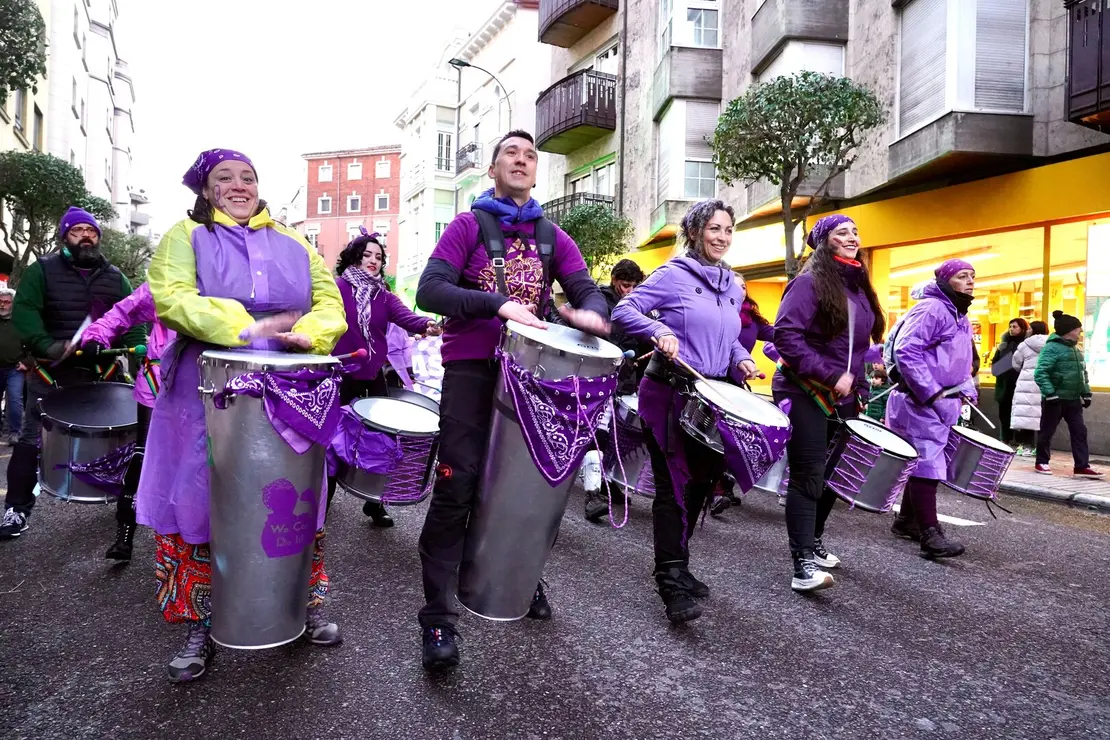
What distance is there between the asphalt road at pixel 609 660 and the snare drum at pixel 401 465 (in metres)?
0.42

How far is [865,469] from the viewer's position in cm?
479

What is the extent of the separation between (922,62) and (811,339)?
10954 mm

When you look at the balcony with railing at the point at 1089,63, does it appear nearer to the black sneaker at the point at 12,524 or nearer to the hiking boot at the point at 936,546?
the hiking boot at the point at 936,546

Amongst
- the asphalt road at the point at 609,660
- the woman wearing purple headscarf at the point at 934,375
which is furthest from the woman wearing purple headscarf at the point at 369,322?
the woman wearing purple headscarf at the point at 934,375

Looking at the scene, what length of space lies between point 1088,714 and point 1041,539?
136 inches

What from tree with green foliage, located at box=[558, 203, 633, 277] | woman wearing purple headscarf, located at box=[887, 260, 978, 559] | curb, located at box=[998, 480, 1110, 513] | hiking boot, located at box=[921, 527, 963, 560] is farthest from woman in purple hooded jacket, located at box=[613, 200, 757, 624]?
tree with green foliage, located at box=[558, 203, 633, 277]

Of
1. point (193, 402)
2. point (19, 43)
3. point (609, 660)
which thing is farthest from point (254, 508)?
point (19, 43)

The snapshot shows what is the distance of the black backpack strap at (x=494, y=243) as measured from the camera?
3293mm

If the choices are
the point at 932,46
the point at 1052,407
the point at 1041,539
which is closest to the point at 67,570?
the point at 1041,539

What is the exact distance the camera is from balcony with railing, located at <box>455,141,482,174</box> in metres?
38.9

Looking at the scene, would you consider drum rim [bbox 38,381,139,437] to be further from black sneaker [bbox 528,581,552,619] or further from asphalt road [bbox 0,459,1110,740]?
black sneaker [bbox 528,581,552,619]

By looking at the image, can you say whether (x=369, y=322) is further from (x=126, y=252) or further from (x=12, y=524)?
(x=126, y=252)

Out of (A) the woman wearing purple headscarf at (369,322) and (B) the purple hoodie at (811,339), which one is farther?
(A) the woman wearing purple headscarf at (369,322)

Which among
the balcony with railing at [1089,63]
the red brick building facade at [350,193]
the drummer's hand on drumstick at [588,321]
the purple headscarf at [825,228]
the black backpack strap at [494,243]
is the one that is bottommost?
the drummer's hand on drumstick at [588,321]
